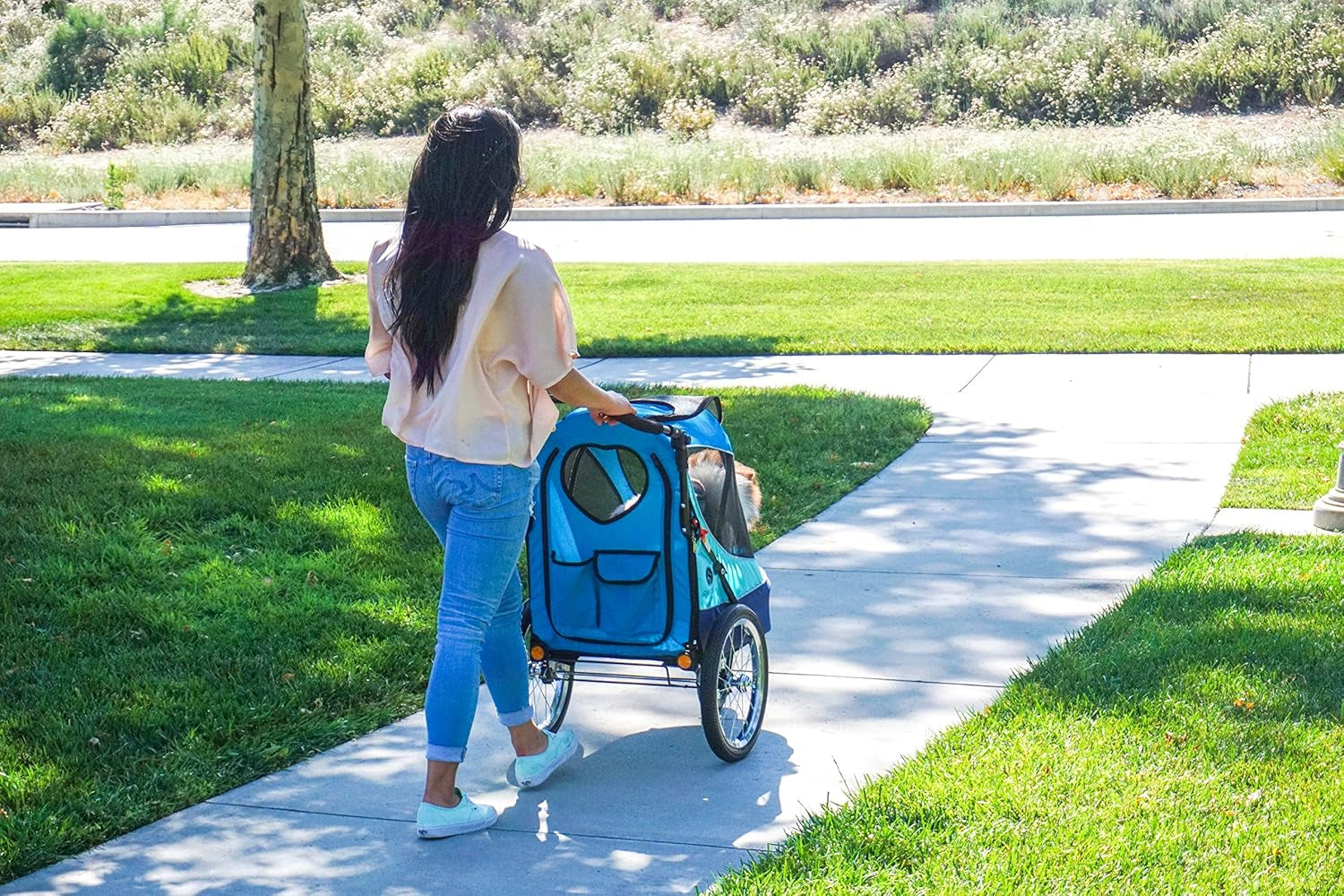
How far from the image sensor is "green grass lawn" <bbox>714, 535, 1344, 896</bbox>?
3475 millimetres

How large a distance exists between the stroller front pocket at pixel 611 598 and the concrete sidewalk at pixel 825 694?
386 mm

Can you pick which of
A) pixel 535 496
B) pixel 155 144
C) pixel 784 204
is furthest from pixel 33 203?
pixel 535 496

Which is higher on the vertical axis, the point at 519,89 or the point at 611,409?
the point at 519,89

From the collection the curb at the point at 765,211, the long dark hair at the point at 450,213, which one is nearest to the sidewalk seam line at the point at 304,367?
the long dark hair at the point at 450,213

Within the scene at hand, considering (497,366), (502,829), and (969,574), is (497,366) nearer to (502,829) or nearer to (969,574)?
(502,829)

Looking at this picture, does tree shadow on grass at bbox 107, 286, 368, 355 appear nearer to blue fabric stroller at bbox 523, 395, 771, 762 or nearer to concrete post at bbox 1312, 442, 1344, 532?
concrete post at bbox 1312, 442, 1344, 532

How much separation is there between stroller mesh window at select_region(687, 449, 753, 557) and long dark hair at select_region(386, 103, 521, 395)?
1.02 meters

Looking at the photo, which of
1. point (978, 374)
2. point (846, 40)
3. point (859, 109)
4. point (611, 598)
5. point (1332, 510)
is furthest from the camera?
point (846, 40)

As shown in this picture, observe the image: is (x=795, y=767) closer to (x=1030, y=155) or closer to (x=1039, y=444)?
(x=1039, y=444)

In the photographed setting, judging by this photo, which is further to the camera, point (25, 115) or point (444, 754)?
point (25, 115)

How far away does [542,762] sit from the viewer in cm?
414

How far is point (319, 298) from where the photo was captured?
14.9 m

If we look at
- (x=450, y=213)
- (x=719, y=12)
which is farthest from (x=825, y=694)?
(x=719, y=12)

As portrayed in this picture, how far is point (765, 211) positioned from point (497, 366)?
63.2ft
